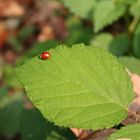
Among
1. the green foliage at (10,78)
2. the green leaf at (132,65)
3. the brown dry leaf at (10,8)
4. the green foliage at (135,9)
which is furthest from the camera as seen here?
the brown dry leaf at (10,8)

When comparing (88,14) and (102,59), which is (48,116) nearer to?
(102,59)

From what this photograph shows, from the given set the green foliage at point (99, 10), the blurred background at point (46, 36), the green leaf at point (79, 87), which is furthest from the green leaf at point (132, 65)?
the green foliage at point (99, 10)

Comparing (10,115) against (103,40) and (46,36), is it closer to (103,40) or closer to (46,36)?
(103,40)

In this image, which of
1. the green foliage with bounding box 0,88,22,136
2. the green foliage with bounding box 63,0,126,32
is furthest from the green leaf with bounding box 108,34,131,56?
the green foliage with bounding box 0,88,22,136

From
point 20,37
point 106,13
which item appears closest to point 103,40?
point 106,13

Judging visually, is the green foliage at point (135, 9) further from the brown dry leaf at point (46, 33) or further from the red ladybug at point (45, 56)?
the brown dry leaf at point (46, 33)

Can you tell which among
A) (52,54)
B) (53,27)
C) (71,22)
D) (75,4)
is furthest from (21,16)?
(52,54)
